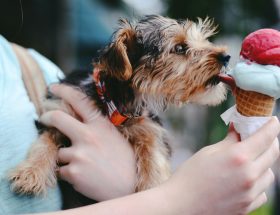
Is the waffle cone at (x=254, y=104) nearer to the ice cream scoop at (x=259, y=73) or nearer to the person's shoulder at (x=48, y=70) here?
the ice cream scoop at (x=259, y=73)

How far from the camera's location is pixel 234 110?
168 centimetres

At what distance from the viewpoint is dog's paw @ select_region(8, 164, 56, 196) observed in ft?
6.13

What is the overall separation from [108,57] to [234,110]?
763 millimetres

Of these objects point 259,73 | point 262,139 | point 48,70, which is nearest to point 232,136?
point 262,139

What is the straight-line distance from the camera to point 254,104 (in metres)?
1.61

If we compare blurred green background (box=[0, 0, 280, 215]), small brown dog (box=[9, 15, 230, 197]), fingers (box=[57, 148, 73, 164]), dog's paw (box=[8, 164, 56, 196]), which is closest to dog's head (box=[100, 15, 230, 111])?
small brown dog (box=[9, 15, 230, 197])

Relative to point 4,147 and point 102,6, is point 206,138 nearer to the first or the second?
point 102,6

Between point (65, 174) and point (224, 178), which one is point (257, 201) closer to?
point (224, 178)

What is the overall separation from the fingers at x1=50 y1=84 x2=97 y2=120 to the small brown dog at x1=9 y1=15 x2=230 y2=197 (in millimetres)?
37

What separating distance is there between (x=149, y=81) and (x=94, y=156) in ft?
1.88

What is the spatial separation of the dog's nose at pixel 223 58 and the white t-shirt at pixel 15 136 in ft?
2.79

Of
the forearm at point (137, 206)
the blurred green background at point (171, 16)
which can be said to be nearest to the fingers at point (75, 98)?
the forearm at point (137, 206)

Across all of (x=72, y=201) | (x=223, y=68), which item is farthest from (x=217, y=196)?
(x=223, y=68)

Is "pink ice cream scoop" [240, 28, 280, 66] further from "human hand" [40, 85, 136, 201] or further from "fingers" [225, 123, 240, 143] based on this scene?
"human hand" [40, 85, 136, 201]
